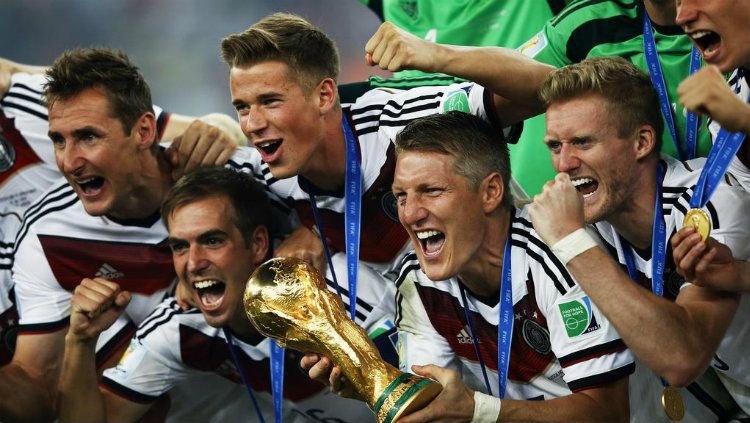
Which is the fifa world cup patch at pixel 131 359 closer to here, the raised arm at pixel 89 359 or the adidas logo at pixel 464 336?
the raised arm at pixel 89 359

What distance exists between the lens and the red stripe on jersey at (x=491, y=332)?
9.02 ft

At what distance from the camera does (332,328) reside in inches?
89.0

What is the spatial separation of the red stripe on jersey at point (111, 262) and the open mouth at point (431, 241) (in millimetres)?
1121

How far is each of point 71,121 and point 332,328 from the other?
1.55m

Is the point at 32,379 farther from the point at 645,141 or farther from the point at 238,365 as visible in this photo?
the point at 645,141

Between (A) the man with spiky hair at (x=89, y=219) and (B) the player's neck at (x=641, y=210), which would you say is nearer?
(B) the player's neck at (x=641, y=210)

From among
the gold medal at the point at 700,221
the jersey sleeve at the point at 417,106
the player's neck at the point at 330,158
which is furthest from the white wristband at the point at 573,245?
the player's neck at the point at 330,158

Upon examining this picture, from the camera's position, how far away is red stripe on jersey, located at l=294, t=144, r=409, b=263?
10.1 feet

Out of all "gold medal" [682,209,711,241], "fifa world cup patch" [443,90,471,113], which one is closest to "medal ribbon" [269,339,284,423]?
"fifa world cup patch" [443,90,471,113]

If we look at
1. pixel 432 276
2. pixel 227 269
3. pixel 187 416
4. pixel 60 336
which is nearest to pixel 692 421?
pixel 432 276

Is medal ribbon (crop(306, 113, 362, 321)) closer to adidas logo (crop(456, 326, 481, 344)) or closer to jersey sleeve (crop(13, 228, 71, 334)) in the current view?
adidas logo (crop(456, 326, 481, 344))

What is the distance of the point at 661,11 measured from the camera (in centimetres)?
288

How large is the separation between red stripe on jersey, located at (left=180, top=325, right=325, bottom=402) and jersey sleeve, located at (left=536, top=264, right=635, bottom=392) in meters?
1.06

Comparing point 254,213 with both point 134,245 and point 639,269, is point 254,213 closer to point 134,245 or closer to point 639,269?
point 134,245
